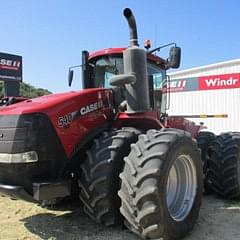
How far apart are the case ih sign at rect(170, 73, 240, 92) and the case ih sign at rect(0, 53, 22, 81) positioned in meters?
12.3

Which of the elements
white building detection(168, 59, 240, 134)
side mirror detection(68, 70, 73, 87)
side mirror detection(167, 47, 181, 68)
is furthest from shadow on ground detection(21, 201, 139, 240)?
white building detection(168, 59, 240, 134)

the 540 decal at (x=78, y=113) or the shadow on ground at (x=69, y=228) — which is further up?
the 540 decal at (x=78, y=113)

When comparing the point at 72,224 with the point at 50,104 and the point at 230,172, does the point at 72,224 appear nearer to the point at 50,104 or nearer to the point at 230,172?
the point at 50,104

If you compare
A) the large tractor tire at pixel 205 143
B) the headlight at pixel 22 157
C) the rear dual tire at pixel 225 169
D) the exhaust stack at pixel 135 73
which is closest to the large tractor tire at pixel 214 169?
the rear dual tire at pixel 225 169

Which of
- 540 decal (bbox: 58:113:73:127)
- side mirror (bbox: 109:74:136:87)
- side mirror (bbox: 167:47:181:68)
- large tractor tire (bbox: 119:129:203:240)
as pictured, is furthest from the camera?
side mirror (bbox: 167:47:181:68)

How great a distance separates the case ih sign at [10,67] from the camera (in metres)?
26.9

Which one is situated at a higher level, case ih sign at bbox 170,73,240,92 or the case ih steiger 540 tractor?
case ih sign at bbox 170,73,240,92

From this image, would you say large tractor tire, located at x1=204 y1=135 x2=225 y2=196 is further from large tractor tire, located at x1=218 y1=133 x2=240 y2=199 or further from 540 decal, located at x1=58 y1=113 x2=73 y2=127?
540 decal, located at x1=58 y1=113 x2=73 y2=127

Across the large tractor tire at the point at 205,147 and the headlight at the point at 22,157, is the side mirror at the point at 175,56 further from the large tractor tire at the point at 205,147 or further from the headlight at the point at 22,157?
the headlight at the point at 22,157

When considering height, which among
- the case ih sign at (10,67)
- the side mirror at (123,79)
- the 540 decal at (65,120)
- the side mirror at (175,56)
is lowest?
the 540 decal at (65,120)

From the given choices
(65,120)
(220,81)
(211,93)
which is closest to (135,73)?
(65,120)

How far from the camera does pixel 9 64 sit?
89.9 feet

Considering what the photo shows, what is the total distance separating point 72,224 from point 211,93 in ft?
43.5

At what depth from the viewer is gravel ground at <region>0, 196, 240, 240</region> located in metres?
5.10
